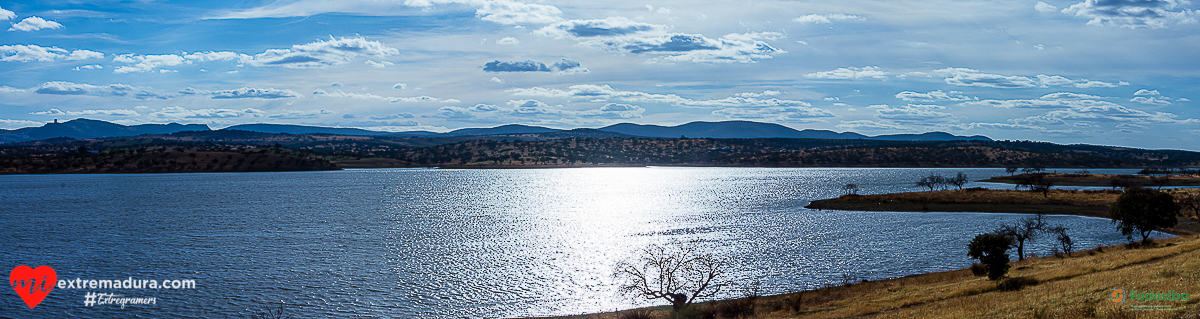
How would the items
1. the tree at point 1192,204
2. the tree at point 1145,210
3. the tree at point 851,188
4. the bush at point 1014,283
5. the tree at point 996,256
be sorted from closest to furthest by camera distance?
1. the bush at point 1014,283
2. the tree at point 996,256
3. the tree at point 1145,210
4. the tree at point 1192,204
5. the tree at point 851,188

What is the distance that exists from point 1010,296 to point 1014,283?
423cm

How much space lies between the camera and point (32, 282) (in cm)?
4969

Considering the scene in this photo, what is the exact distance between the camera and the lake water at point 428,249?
145 feet

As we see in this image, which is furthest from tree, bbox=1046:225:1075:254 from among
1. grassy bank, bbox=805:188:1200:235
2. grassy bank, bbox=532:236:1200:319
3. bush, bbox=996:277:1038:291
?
grassy bank, bbox=805:188:1200:235

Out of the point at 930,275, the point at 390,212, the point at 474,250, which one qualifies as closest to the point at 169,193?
the point at 390,212

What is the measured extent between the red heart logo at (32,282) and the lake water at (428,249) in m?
0.76

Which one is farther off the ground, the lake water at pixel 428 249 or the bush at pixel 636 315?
the bush at pixel 636 315

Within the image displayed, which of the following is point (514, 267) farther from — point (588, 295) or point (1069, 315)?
point (1069, 315)

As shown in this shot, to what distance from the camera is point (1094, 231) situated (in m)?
79.6

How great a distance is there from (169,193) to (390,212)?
84.1m

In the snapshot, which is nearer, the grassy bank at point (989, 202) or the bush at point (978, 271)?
the bush at point (978, 271)

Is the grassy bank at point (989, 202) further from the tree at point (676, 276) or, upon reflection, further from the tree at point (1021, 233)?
the tree at point (676, 276)

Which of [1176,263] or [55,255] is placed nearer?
[1176,263]

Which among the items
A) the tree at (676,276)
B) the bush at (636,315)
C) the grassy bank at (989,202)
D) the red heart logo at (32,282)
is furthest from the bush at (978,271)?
the grassy bank at (989,202)
